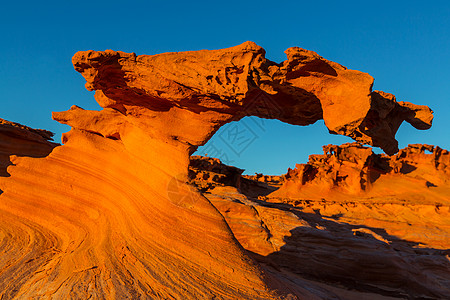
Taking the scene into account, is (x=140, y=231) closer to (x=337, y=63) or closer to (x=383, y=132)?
(x=337, y=63)

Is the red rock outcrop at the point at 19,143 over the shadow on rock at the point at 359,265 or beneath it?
over

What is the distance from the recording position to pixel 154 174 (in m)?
5.89

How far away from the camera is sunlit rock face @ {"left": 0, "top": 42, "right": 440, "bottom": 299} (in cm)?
458

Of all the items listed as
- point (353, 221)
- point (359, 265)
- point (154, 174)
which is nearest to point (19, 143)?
point (154, 174)

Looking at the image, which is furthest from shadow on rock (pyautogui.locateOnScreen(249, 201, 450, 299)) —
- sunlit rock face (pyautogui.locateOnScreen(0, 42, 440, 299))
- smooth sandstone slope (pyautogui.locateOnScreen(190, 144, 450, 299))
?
sunlit rock face (pyautogui.locateOnScreen(0, 42, 440, 299))

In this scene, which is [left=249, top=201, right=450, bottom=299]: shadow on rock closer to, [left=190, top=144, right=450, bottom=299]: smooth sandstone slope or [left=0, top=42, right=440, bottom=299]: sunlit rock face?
[left=190, top=144, right=450, bottom=299]: smooth sandstone slope

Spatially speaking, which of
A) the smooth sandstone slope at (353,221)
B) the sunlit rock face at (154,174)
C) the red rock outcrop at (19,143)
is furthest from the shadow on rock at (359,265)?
the red rock outcrop at (19,143)

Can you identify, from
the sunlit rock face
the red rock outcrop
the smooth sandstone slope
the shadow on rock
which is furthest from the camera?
the red rock outcrop

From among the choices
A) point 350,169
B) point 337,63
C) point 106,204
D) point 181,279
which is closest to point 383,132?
point 337,63

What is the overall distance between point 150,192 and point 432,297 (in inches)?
288

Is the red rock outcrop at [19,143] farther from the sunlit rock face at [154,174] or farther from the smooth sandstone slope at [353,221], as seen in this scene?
the smooth sandstone slope at [353,221]

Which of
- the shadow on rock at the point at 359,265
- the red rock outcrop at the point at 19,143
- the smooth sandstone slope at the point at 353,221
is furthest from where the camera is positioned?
the red rock outcrop at the point at 19,143

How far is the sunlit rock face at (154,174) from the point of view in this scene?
15.0ft

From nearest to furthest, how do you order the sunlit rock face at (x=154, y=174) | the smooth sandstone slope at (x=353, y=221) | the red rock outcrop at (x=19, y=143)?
the sunlit rock face at (x=154, y=174) → the smooth sandstone slope at (x=353, y=221) → the red rock outcrop at (x=19, y=143)
